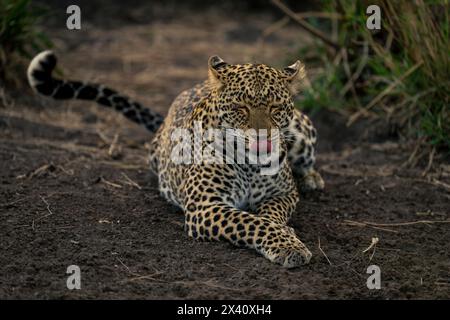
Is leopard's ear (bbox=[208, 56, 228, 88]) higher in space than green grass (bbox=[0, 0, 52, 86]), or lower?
lower

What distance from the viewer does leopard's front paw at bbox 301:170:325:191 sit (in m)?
8.59

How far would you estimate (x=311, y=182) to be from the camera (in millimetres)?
8586

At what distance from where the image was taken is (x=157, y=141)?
8648 mm

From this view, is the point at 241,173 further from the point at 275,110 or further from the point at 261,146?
the point at 275,110

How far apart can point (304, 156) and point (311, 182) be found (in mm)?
295

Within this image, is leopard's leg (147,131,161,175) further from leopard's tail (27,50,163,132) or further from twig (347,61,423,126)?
twig (347,61,423,126)

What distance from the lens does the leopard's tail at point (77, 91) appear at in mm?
8773

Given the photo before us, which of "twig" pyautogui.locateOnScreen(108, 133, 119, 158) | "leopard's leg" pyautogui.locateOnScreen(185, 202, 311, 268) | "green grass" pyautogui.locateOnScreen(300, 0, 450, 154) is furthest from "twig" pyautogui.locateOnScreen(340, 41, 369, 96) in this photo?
"leopard's leg" pyautogui.locateOnScreen(185, 202, 311, 268)

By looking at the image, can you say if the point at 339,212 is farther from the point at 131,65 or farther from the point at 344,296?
the point at 131,65

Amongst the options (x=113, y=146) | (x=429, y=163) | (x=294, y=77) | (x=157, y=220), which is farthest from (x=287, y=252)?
(x=113, y=146)

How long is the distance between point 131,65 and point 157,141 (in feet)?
19.3

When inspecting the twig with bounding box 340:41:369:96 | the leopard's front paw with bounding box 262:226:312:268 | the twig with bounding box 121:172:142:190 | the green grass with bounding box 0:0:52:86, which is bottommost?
the leopard's front paw with bounding box 262:226:312:268
